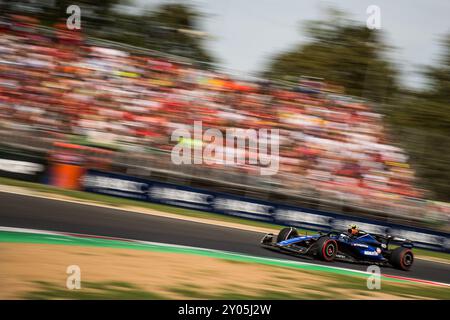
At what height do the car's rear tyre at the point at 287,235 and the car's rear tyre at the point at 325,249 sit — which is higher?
the car's rear tyre at the point at 287,235

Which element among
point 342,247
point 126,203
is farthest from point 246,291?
point 126,203

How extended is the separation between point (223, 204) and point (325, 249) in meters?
4.03

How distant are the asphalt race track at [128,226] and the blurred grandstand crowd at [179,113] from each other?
195 centimetres

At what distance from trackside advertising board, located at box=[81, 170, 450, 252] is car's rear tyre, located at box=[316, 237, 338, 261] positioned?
390cm

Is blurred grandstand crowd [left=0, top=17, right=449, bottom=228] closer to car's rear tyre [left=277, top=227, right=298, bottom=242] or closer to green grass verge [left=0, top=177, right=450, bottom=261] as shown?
green grass verge [left=0, top=177, right=450, bottom=261]

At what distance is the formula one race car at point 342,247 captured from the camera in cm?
823

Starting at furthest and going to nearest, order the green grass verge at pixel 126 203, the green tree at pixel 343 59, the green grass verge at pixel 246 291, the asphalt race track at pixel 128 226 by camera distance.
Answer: the green tree at pixel 343 59
the green grass verge at pixel 126 203
the asphalt race track at pixel 128 226
the green grass verge at pixel 246 291

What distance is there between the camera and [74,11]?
1547cm

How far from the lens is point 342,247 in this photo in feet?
28.0

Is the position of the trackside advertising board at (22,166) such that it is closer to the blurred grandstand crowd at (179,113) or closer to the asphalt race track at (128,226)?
the blurred grandstand crowd at (179,113)

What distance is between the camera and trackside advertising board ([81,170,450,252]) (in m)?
11.1

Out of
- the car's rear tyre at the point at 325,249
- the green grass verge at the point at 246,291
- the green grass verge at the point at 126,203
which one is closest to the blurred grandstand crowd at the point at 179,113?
the green grass verge at the point at 126,203
